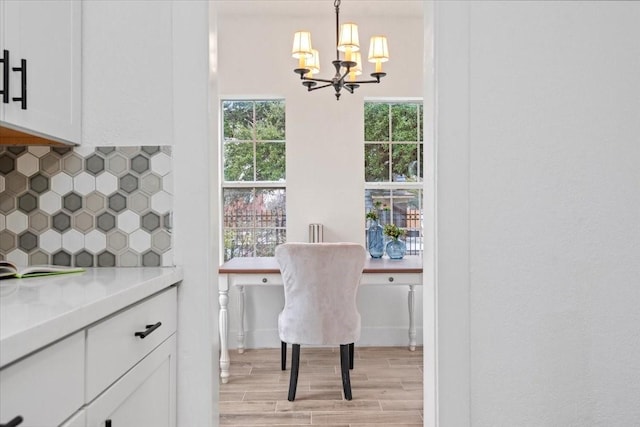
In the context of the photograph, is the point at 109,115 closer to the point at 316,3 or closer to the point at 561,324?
the point at 561,324

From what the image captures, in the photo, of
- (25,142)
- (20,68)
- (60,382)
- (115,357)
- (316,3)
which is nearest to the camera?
(60,382)

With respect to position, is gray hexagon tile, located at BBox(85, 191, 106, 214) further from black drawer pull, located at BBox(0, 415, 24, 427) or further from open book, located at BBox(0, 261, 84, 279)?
black drawer pull, located at BBox(0, 415, 24, 427)

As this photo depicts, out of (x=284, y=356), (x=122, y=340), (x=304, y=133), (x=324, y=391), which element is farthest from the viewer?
(x=304, y=133)

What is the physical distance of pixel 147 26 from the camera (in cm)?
153

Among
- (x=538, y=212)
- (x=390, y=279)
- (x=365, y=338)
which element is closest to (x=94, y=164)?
(x=538, y=212)

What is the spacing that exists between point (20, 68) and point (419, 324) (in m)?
3.78

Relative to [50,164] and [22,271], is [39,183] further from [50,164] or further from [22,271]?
[22,271]

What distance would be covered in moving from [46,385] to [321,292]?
2217 mm

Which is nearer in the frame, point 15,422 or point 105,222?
point 15,422

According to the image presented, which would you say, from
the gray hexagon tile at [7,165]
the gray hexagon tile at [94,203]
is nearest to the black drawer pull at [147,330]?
the gray hexagon tile at [94,203]

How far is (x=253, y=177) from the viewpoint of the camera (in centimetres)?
441

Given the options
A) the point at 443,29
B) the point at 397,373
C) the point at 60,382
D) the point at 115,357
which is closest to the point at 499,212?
the point at 443,29

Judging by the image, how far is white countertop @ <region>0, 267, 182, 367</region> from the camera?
0.72 m

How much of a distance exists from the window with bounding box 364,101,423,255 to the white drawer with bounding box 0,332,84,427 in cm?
363
